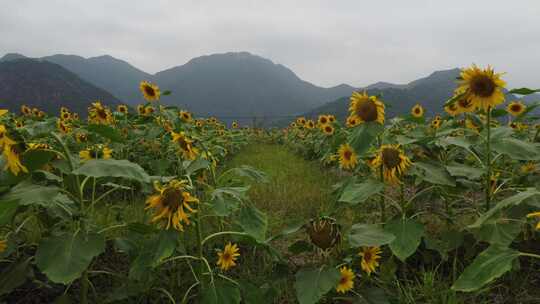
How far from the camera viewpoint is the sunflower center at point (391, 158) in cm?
192

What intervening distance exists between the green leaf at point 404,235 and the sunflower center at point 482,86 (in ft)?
2.42

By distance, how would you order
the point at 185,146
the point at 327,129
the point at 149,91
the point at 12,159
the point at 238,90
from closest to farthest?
the point at 12,159
the point at 185,146
the point at 149,91
the point at 327,129
the point at 238,90

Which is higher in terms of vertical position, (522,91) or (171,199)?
(522,91)

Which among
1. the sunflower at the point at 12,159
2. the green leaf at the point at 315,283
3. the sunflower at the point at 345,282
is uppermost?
the sunflower at the point at 12,159

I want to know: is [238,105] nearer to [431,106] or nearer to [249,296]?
[431,106]

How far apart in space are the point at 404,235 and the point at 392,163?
14.9 inches

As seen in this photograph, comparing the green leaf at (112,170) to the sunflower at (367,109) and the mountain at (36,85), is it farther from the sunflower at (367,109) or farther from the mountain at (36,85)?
the mountain at (36,85)

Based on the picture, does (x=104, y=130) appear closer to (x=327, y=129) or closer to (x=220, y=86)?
(x=327, y=129)

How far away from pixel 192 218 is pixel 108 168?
0.43m

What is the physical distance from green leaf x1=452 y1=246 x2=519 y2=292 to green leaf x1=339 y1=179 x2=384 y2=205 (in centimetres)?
52

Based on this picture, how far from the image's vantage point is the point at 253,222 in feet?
5.47

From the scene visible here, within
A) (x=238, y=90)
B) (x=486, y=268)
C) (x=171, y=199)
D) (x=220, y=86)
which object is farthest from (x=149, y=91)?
(x=220, y=86)

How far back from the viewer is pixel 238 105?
159 metres

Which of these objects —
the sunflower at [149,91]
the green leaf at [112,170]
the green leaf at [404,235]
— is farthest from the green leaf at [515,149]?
the sunflower at [149,91]
